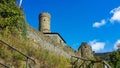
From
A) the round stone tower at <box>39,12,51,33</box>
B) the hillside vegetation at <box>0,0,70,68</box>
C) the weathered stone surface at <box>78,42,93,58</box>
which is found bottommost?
the hillside vegetation at <box>0,0,70,68</box>

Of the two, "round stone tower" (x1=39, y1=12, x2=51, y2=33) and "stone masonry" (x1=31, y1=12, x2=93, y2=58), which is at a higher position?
"round stone tower" (x1=39, y1=12, x2=51, y2=33)

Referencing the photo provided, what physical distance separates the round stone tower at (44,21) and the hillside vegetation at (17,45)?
3083 cm

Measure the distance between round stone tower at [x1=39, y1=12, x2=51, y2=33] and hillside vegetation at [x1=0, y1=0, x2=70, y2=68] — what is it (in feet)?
101

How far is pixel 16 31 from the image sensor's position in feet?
67.2

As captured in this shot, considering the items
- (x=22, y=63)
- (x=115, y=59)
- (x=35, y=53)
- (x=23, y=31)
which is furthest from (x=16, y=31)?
(x=115, y=59)

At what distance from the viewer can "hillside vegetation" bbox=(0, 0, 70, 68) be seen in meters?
14.8

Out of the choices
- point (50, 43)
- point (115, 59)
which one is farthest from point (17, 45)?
point (115, 59)

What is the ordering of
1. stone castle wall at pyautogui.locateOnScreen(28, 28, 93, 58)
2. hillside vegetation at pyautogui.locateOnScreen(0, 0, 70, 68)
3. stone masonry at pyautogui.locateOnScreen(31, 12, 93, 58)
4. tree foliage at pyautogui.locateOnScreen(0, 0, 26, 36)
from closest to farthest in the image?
1. hillside vegetation at pyautogui.locateOnScreen(0, 0, 70, 68)
2. tree foliage at pyautogui.locateOnScreen(0, 0, 26, 36)
3. stone castle wall at pyautogui.locateOnScreen(28, 28, 93, 58)
4. stone masonry at pyautogui.locateOnScreen(31, 12, 93, 58)

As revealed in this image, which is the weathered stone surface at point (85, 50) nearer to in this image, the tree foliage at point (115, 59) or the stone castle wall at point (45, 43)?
the tree foliage at point (115, 59)

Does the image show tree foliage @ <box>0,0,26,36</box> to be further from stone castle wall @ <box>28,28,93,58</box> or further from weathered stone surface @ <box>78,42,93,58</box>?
weathered stone surface @ <box>78,42,93,58</box>

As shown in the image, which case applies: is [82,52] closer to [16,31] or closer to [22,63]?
[16,31]

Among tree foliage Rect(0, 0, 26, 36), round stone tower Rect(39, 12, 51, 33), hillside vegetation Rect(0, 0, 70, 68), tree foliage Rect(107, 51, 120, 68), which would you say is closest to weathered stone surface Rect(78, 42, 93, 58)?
tree foliage Rect(107, 51, 120, 68)

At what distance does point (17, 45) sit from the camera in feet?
54.9

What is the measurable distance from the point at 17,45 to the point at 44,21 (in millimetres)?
37478
